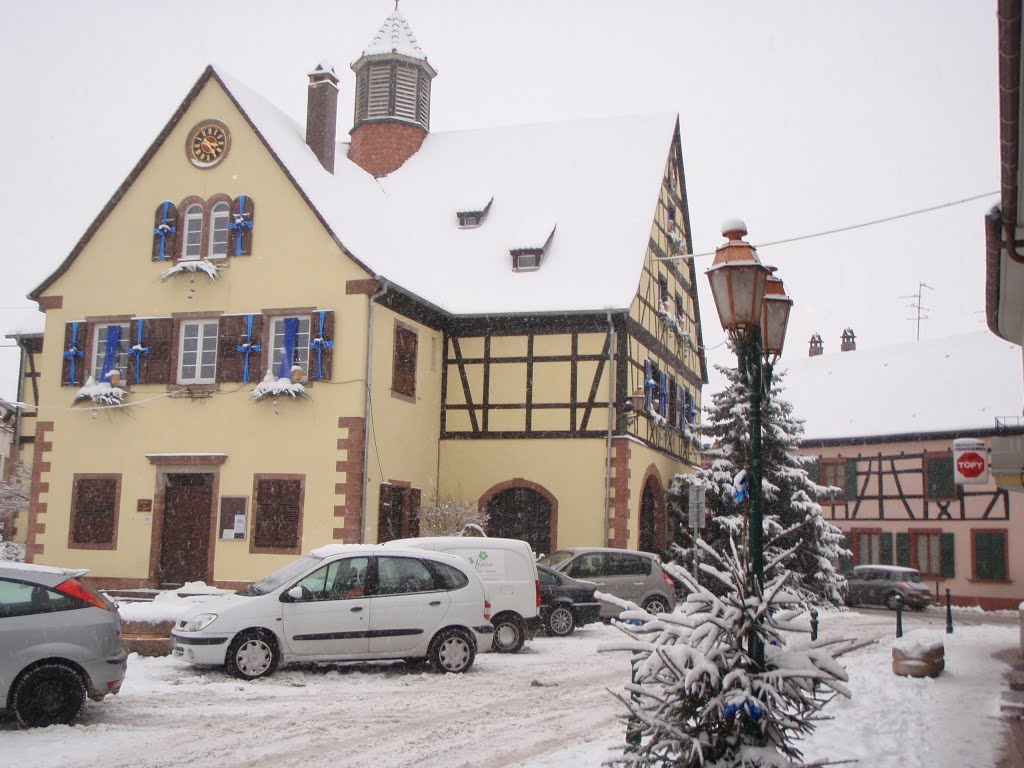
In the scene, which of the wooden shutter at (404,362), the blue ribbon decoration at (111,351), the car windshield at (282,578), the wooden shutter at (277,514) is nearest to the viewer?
the car windshield at (282,578)

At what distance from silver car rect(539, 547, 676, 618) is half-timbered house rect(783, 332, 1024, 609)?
1676 centimetres

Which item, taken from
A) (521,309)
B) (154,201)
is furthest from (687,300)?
(154,201)

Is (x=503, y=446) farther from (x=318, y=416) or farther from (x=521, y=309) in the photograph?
(x=318, y=416)

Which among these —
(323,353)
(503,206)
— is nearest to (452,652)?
(323,353)

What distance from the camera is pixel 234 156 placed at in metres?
25.0

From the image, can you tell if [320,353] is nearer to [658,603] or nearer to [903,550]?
[658,603]

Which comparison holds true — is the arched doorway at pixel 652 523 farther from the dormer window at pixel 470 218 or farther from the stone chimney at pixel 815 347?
the stone chimney at pixel 815 347

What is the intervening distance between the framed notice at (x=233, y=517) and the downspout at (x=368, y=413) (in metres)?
2.59

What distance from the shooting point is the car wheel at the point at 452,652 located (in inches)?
555

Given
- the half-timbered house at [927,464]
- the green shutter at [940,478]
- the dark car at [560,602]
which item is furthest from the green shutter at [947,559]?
the dark car at [560,602]

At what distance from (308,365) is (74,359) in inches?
229

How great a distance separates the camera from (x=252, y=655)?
13.1m

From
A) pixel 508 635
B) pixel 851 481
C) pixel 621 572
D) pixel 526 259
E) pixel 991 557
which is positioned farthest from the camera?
pixel 851 481

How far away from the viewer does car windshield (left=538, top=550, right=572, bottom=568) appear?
21516 millimetres
